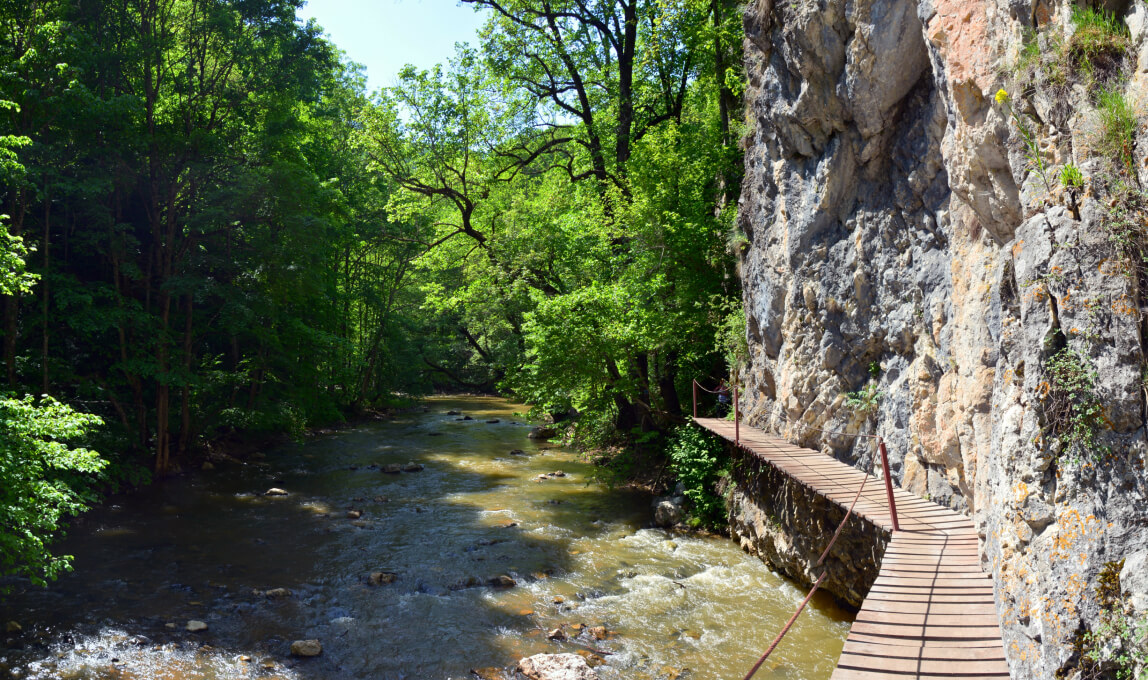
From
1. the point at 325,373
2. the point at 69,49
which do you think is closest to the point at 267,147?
the point at 69,49

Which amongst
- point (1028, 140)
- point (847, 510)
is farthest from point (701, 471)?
point (1028, 140)

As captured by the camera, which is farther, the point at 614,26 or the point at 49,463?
the point at 614,26

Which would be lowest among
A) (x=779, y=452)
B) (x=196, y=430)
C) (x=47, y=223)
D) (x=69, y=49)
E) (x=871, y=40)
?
(x=196, y=430)

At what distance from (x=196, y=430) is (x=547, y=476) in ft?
32.2

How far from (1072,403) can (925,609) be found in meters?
2.09

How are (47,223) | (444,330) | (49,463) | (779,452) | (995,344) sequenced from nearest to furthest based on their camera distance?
1. (995,344)
2. (49,463)
3. (779,452)
4. (47,223)
5. (444,330)

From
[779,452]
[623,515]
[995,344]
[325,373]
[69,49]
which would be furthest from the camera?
[325,373]

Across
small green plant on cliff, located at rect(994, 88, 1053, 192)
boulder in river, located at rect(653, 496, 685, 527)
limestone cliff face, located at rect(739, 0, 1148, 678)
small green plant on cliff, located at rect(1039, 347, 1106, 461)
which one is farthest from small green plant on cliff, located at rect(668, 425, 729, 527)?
small green plant on cliff, located at rect(1039, 347, 1106, 461)

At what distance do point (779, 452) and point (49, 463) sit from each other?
9947 millimetres

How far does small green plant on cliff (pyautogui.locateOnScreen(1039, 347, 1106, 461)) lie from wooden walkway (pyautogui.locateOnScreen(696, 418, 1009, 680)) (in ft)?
5.15

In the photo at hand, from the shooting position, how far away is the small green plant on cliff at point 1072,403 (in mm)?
4188

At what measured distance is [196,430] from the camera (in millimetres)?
18641

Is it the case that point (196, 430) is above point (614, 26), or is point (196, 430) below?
below

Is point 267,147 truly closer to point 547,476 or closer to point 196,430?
point 196,430
